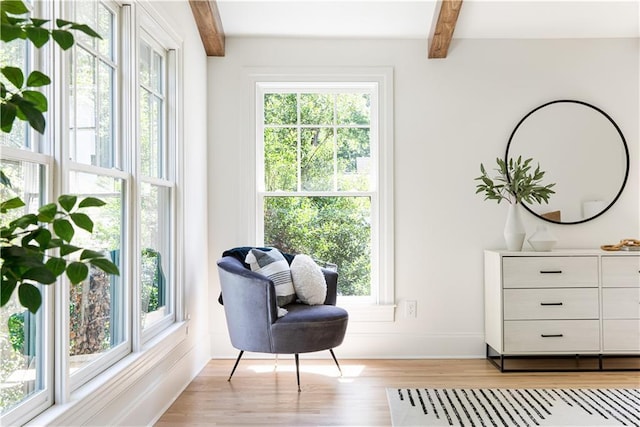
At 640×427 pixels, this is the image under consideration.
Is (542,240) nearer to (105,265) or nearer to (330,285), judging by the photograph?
(330,285)

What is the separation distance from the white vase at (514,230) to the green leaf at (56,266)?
3.28 meters

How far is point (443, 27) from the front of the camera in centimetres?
363

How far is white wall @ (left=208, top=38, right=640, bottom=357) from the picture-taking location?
3.93 metres

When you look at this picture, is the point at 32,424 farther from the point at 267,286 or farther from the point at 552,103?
the point at 552,103

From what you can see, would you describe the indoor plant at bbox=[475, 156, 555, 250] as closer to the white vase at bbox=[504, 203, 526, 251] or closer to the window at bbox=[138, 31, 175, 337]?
the white vase at bbox=[504, 203, 526, 251]

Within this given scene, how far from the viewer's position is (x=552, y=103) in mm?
3932

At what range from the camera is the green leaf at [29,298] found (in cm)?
84

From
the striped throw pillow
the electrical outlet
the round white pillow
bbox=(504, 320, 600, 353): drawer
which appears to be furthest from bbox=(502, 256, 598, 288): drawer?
the striped throw pillow

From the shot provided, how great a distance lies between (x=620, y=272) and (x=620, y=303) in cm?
21

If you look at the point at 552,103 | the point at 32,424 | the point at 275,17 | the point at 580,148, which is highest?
the point at 275,17

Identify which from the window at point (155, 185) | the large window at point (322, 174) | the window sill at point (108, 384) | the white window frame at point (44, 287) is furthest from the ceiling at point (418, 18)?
the window sill at point (108, 384)

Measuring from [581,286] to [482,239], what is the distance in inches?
29.4

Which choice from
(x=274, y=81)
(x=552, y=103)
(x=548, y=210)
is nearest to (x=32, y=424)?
(x=274, y=81)

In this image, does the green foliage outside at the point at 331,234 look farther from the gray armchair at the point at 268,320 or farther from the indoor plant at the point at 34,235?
the indoor plant at the point at 34,235
